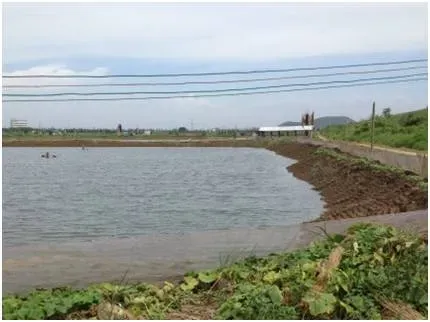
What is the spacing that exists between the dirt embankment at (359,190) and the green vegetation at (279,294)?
9987 millimetres

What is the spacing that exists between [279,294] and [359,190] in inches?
735

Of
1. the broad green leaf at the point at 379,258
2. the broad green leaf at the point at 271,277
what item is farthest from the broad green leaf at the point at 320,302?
the broad green leaf at the point at 379,258

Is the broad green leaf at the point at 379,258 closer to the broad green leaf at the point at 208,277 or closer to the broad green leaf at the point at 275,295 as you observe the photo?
the broad green leaf at the point at 275,295

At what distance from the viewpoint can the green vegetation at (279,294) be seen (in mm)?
4652

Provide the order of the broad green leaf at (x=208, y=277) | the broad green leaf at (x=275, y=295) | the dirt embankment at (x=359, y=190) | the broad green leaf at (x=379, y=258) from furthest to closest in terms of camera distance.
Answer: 1. the dirt embankment at (x=359, y=190)
2. the broad green leaf at (x=379, y=258)
3. the broad green leaf at (x=208, y=277)
4. the broad green leaf at (x=275, y=295)

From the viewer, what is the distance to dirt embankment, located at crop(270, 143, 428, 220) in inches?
664

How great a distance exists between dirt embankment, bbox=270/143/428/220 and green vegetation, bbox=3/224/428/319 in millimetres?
9987

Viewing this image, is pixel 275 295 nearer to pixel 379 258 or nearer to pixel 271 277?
pixel 271 277

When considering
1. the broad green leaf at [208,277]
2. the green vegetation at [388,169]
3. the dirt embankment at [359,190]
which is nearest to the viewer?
the broad green leaf at [208,277]

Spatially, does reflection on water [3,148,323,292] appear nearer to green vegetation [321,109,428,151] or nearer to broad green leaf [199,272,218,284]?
broad green leaf [199,272,218,284]

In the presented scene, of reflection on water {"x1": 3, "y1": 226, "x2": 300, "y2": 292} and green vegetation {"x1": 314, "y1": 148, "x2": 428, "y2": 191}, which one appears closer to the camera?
reflection on water {"x1": 3, "y1": 226, "x2": 300, "y2": 292}

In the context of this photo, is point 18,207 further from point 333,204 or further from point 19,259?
point 19,259

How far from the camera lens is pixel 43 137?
104188 mm

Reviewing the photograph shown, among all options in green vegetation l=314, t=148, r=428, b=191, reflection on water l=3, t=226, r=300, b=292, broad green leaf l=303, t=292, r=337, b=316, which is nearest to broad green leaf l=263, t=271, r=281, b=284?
broad green leaf l=303, t=292, r=337, b=316
